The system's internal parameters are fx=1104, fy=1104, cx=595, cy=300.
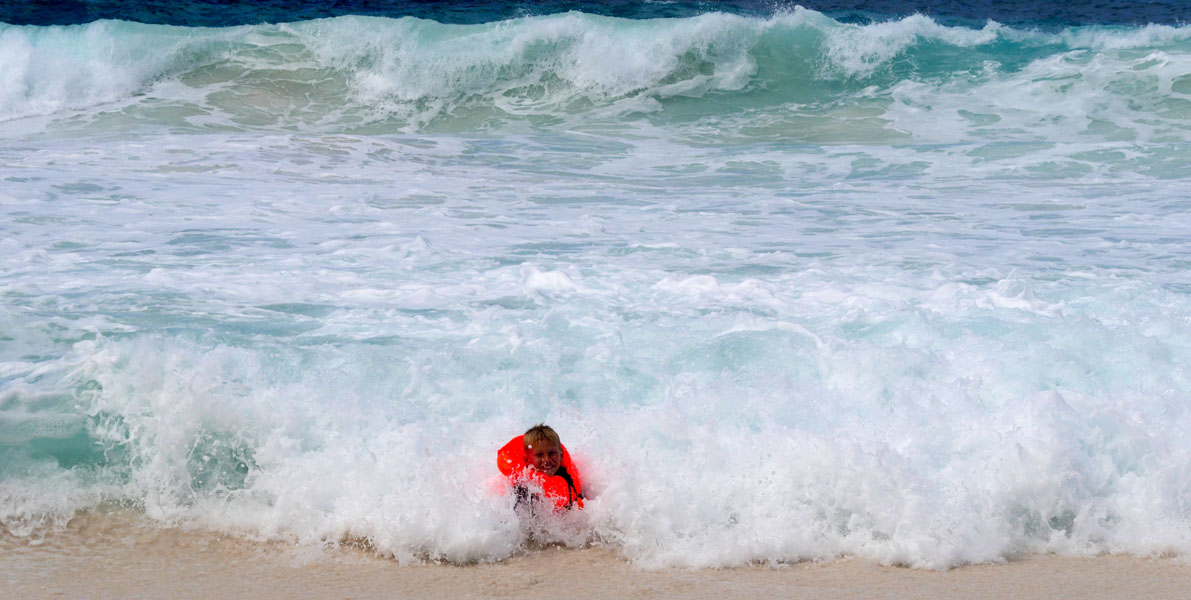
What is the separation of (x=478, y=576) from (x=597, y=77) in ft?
37.5

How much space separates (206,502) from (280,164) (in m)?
6.27

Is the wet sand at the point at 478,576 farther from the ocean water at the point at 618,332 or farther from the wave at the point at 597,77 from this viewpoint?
the wave at the point at 597,77

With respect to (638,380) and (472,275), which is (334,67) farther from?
(638,380)

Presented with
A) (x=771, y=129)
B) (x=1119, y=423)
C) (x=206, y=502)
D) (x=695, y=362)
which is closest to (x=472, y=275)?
(x=695, y=362)

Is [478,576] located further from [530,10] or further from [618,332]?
[530,10]

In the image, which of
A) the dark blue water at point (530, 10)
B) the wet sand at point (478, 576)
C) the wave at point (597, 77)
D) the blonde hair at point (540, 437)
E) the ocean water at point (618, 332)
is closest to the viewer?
the wet sand at point (478, 576)

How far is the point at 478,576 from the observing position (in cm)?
355

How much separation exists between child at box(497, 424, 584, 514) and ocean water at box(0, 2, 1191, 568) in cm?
8

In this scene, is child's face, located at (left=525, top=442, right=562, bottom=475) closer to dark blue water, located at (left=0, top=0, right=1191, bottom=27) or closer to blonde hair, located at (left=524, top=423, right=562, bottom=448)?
blonde hair, located at (left=524, top=423, right=562, bottom=448)

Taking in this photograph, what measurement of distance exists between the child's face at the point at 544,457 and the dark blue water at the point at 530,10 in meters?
15.0

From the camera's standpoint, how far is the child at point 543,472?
3.77 m

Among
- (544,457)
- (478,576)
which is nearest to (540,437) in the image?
(544,457)

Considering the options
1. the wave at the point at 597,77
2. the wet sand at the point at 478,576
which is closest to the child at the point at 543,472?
the wet sand at the point at 478,576

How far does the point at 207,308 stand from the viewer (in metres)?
5.61
